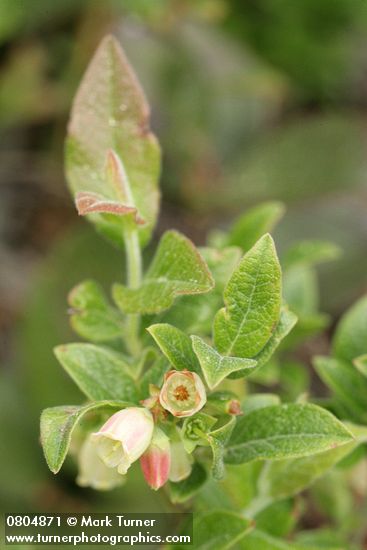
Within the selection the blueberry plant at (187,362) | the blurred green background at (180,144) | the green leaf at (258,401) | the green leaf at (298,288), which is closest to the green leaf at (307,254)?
the blueberry plant at (187,362)

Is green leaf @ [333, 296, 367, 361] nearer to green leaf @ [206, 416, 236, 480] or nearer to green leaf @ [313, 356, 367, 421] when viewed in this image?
green leaf @ [313, 356, 367, 421]

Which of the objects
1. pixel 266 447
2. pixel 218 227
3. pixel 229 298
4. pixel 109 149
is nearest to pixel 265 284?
pixel 229 298

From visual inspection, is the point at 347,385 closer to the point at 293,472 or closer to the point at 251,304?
the point at 293,472

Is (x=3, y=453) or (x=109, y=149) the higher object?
(x=109, y=149)

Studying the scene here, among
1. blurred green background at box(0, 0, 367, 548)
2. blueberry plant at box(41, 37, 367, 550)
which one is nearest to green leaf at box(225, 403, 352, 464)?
blueberry plant at box(41, 37, 367, 550)

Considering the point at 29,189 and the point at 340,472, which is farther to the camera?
the point at 29,189

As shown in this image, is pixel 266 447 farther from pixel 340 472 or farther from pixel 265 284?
pixel 340 472

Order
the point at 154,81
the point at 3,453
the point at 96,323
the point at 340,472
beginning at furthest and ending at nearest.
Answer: the point at 154,81, the point at 3,453, the point at 340,472, the point at 96,323

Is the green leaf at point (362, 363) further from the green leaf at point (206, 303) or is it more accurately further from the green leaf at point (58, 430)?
the green leaf at point (58, 430)
